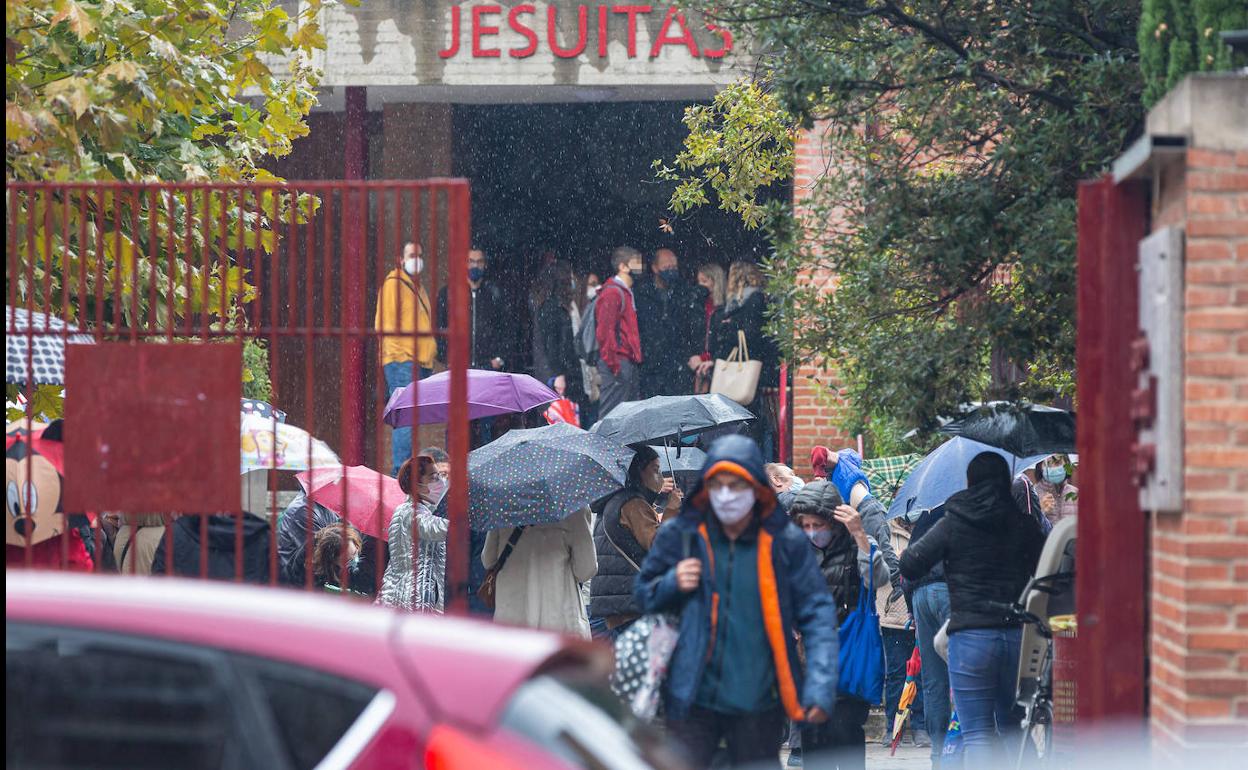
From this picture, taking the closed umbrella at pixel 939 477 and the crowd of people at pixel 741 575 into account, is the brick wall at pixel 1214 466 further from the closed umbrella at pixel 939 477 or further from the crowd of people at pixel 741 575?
the closed umbrella at pixel 939 477

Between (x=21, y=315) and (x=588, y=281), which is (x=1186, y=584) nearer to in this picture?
(x=21, y=315)

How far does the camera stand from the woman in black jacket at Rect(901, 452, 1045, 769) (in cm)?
906

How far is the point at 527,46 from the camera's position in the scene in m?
16.4

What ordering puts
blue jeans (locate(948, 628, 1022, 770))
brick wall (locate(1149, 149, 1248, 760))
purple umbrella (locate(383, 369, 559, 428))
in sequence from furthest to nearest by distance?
purple umbrella (locate(383, 369, 559, 428)), blue jeans (locate(948, 628, 1022, 770)), brick wall (locate(1149, 149, 1248, 760))

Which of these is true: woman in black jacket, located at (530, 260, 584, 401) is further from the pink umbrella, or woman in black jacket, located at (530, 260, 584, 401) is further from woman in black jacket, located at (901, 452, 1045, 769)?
woman in black jacket, located at (901, 452, 1045, 769)

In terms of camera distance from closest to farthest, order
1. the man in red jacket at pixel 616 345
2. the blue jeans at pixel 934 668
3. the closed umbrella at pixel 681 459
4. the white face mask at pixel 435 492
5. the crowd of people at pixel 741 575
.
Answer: the crowd of people at pixel 741 575 → the white face mask at pixel 435 492 → the blue jeans at pixel 934 668 → the closed umbrella at pixel 681 459 → the man in red jacket at pixel 616 345

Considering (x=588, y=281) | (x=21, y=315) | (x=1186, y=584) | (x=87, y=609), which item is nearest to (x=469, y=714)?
(x=87, y=609)

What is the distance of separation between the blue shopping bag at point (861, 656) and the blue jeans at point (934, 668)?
1.20 metres

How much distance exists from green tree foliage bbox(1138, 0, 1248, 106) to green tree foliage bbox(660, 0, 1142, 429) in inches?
47.9

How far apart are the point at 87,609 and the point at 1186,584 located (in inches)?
146

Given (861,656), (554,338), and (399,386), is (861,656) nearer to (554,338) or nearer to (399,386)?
(399,386)

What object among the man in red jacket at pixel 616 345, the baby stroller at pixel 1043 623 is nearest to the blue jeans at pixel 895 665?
the baby stroller at pixel 1043 623

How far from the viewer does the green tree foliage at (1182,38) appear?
A: 21.7 ft

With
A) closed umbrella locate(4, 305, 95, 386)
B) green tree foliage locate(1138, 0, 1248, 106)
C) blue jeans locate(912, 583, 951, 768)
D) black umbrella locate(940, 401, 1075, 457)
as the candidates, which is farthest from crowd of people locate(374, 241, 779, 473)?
green tree foliage locate(1138, 0, 1248, 106)
